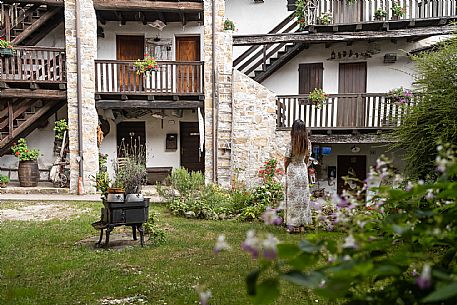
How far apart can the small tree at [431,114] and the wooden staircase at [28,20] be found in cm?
1165

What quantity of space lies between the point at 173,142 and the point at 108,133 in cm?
245

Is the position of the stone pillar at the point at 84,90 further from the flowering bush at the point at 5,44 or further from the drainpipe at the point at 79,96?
the flowering bush at the point at 5,44

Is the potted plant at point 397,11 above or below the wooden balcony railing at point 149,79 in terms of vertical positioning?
above

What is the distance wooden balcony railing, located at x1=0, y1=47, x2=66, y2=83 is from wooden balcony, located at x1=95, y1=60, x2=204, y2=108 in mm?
1267

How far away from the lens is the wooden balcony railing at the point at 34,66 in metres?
12.5

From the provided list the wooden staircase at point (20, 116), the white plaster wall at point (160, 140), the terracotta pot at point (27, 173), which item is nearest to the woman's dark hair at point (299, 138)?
the white plaster wall at point (160, 140)

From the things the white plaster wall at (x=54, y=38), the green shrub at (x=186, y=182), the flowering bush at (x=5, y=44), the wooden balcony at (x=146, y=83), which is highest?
the white plaster wall at (x=54, y=38)

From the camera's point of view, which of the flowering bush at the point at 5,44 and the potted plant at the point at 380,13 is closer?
the flowering bush at the point at 5,44

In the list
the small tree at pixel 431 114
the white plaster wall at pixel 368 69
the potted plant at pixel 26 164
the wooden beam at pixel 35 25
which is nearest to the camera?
the small tree at pixel 431 114

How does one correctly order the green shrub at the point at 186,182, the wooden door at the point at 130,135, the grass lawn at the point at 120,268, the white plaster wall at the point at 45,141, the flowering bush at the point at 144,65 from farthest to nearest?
the wooden door at the point at 130,135
the white plaster wall at the point at 45,141
the flowering bush at the point at 144,65
the green shrub at the point at 186,182
the grass lawn at the point at 120,268

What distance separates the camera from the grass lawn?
4.29m

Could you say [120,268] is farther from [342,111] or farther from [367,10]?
[367,10]

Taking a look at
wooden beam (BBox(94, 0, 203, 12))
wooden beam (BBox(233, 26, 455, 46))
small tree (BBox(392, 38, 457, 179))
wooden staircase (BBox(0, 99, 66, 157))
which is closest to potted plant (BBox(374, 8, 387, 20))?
wooden beam (BBox(233, 26, 455, 46))

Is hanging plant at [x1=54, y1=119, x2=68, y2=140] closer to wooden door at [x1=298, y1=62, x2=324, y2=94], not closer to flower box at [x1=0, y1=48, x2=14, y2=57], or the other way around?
flower box at [x1=0, y1=48, x2=14, y2=57]
